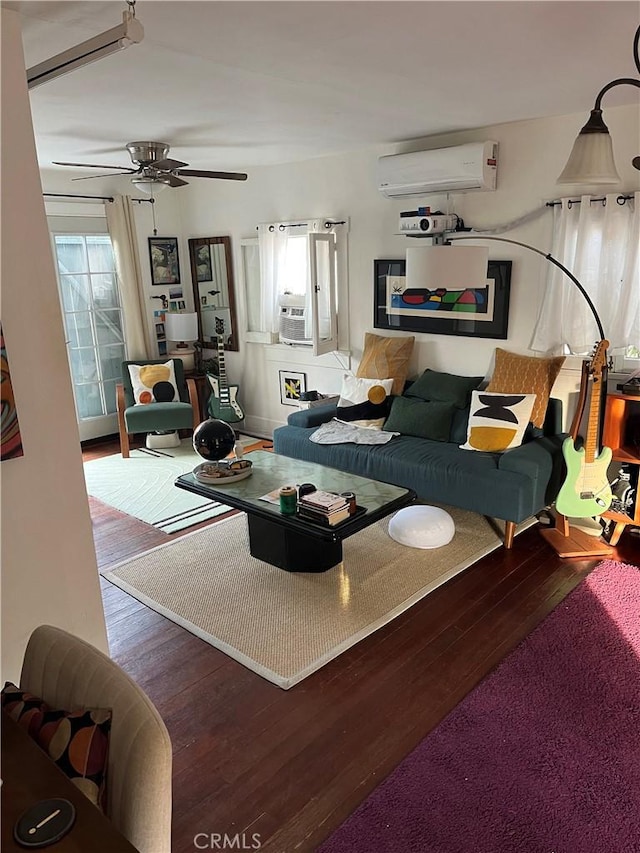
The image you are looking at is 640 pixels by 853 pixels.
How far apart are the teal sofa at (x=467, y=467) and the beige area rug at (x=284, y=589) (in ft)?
0.98

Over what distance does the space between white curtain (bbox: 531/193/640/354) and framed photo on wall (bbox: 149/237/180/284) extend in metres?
3.91

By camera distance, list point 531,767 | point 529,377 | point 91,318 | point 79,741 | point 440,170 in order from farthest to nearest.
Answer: point 91,318
point 440,170
point 529,377
point 531,767
point 79,741

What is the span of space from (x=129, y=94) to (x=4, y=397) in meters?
1.69

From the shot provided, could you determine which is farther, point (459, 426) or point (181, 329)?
point (181, 329)

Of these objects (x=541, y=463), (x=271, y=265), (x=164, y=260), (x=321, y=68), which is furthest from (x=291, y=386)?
(x=321, y=68)

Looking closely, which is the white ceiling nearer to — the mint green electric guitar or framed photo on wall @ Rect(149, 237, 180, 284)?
the mint green electric guitar

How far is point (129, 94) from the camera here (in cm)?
282

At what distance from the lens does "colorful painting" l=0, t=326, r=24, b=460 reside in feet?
6.27

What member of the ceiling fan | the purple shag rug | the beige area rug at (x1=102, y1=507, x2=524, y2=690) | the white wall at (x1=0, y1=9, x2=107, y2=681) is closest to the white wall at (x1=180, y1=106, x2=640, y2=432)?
the ceiling fan

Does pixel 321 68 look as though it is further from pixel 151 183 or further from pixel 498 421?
pixel 498 421

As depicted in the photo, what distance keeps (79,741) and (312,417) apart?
3.55 metres

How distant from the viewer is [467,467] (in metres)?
3.66

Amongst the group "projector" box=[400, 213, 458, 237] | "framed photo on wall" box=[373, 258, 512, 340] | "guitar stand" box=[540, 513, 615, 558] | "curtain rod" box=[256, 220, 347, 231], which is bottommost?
"guitar stand" box=[540, 513, 615, 558]

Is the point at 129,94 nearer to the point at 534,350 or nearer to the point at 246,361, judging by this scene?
the point at 534,350
